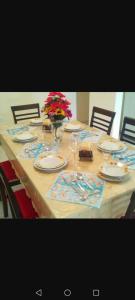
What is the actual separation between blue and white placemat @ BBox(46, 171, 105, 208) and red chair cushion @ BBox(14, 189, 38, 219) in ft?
1.10

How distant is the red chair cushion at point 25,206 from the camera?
133 centimetres

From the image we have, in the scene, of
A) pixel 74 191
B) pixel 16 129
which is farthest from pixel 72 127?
pixel 74 191

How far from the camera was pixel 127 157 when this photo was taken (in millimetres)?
1406

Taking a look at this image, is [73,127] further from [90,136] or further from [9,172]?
[9,172]

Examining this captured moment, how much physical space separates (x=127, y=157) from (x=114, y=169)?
0.24m

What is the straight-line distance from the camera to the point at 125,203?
110 centimetres

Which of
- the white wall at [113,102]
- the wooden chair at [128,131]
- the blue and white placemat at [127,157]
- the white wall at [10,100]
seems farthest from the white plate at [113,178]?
the white wall at [10,100]

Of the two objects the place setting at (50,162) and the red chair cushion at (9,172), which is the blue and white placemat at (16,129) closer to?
the red chair cushion at (9,172)

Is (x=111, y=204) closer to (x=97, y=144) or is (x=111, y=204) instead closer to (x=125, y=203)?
(x=125, y=203)

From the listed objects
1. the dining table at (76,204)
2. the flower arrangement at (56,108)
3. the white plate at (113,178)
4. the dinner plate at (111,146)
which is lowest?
the dining table at (76,204)

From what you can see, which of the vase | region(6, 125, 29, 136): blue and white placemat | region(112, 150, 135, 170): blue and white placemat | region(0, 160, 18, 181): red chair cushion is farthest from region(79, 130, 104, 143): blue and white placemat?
region(0, 160, 18, 181): red chair cushion

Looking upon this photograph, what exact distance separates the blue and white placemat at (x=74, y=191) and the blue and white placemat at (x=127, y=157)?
0.26m

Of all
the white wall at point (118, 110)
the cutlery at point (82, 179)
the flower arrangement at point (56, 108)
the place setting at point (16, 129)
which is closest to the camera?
the cutlery at point (82, 179)

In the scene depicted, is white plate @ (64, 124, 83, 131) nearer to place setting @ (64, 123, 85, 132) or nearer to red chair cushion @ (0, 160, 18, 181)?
place setting @ (64, 123, 85, 132)
